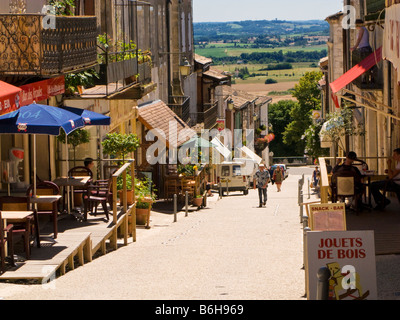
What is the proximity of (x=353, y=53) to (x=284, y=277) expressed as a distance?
12623 millimetres

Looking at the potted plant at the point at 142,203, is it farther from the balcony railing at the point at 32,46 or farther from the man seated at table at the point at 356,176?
the man seated at table at the point at 356,176

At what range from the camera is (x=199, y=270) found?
12922 mm

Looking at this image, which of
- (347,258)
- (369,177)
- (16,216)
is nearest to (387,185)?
(369,177)

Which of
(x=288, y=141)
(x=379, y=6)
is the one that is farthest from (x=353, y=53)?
(x=288, y=141)

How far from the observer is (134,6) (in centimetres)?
3061

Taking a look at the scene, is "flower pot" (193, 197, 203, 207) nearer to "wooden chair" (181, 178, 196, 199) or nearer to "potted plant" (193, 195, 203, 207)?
"potted plant" (193, 195, 203, 207)

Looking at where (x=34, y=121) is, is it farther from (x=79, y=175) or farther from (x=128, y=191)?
(x=128, y=191)

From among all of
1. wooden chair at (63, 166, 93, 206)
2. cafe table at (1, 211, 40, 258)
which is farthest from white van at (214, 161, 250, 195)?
cafe table at (1, 211, 40, 258)

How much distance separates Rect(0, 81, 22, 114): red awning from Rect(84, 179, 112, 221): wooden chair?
14.5 ft

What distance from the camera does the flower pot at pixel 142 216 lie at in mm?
21344

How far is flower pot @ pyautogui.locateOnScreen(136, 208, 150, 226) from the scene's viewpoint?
2134 centimetres

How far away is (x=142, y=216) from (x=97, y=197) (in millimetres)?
4616

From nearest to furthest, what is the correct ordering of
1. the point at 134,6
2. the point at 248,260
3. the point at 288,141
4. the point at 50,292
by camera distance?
the point at 50,292 < the point at 248,260 < the point at 134,6 < the point at 288,141

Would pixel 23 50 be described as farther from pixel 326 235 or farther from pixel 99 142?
pixel 99 142
